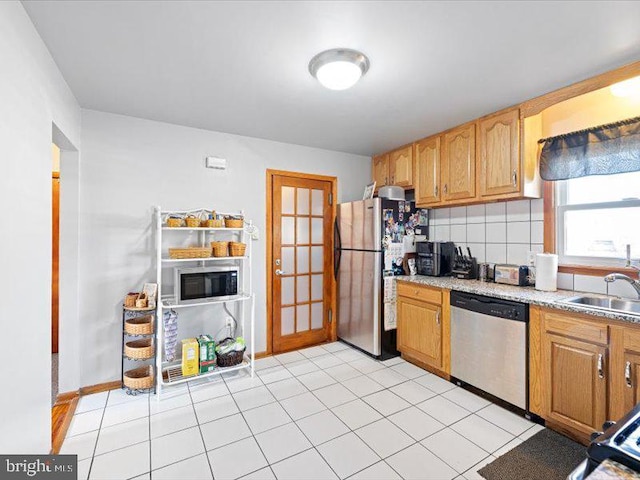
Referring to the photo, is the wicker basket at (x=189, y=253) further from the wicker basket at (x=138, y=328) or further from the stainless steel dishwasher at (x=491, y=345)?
the stainless steel dishwasher at (x=491, y=345)

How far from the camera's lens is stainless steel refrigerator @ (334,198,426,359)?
3121 mm

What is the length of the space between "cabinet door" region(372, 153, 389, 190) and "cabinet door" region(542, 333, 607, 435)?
2.31 m

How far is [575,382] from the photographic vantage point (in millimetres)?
1890

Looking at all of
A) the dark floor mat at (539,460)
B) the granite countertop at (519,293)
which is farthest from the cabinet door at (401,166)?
the dark floor mat at (539,460)

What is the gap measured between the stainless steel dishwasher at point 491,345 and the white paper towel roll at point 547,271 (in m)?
0.41

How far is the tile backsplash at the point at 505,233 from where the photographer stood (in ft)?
7.66

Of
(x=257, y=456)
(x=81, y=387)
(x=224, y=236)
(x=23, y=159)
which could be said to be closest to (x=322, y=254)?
(x=224, y=236)

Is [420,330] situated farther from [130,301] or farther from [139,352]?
[130,301]

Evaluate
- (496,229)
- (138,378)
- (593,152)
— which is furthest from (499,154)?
(138,378)

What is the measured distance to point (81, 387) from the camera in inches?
98.0

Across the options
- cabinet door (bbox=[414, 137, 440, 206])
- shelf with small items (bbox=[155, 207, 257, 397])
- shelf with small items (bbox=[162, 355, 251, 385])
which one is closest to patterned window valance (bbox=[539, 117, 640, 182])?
cabinet door (bbox=[414, 137, 440, 206])

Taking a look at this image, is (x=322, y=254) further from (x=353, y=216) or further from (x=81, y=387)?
(x=81, y=387)

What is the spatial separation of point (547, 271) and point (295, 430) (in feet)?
7.08

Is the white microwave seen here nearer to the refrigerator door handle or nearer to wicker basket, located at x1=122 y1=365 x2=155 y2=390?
wicker basket, located at x1=122 y1=365 x2=155 y2=390
